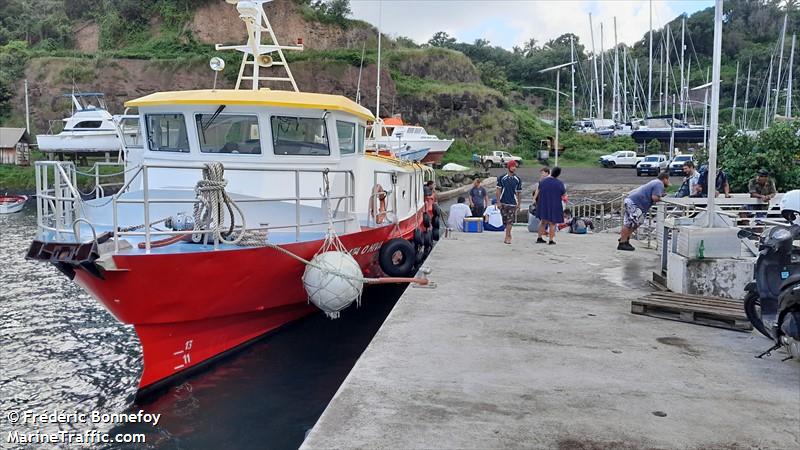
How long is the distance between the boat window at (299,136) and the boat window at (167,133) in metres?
1.28

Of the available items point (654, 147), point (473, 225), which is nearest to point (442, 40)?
point (654, 147)

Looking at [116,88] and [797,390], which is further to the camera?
[116,88]

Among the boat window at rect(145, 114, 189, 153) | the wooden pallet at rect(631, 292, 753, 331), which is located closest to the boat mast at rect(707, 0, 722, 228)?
the wooden pallet at rect(631, 292, 753, 331)

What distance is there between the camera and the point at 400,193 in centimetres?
1302

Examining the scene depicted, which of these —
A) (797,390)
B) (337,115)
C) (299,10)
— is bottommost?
(797,390)

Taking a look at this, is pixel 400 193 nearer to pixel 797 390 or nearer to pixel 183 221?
pixel 183 221

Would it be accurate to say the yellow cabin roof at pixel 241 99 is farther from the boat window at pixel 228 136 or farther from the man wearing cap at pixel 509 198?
the man wearing cap at pixel 509 198

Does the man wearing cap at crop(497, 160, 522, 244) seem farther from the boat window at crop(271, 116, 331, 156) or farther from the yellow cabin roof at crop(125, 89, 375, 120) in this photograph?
the yellow cabin roof at crop(125, 89, 375, 120)

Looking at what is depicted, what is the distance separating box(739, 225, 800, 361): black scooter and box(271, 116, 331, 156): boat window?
19.2ft

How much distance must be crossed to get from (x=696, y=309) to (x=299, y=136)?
221 inches

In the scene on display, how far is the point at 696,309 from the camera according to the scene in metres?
6.87

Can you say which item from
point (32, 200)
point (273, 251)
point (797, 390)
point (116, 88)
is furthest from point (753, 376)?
point (116, 88)

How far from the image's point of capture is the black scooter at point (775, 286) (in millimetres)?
5469

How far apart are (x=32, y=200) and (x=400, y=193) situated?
29.7 meters
